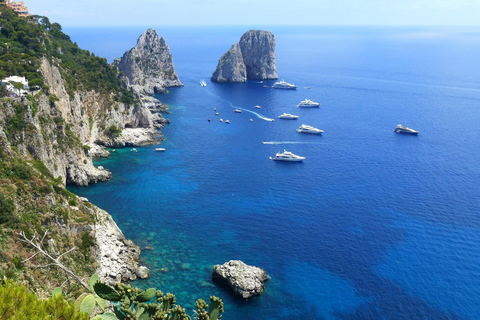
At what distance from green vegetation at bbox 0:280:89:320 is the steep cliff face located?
156428 millimetres

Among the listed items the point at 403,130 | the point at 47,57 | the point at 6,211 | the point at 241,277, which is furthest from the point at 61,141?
the point at 403,130

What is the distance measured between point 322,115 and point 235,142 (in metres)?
48.2

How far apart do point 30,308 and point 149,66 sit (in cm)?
17850

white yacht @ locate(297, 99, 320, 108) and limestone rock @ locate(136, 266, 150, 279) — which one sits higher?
white yacht @ locate(297, 99, 320, 108)

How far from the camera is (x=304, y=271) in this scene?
60.0m

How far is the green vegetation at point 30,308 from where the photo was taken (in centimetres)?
1831

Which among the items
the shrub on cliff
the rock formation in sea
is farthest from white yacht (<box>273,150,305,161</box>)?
the shrub on cliff

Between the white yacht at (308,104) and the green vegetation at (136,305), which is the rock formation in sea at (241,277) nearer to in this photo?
the green vegetation at (136,305)

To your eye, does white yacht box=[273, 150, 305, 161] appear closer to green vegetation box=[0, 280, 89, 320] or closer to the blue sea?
the blue sea

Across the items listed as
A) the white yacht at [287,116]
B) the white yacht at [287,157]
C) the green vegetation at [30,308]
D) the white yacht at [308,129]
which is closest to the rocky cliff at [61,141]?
the green vegetation at [30,308]

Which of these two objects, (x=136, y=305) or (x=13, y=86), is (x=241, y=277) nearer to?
(x=136, y=305)

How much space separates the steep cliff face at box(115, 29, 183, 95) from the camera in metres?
177

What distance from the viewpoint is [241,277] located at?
180 feet

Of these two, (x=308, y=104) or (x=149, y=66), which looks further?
(x=149, y=66)
